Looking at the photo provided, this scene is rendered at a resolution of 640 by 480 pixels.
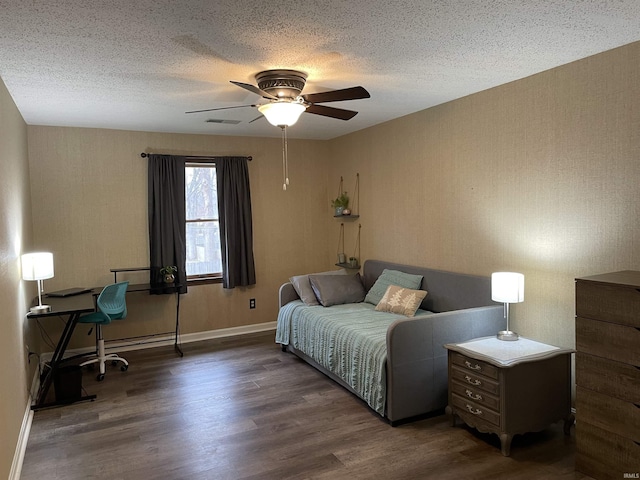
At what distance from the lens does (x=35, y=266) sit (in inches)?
147

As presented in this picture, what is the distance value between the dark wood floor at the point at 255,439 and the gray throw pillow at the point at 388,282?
1.09m

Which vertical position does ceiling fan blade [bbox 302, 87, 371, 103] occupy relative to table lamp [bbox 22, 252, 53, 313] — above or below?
above

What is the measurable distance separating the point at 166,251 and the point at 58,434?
2.44 metres

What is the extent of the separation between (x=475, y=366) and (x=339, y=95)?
200cm

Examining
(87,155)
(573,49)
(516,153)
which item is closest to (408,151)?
(516,153)

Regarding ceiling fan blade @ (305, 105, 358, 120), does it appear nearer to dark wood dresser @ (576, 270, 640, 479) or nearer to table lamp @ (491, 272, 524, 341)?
table lamp @ (491, 272, 524, 341)

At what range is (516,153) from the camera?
368 cm

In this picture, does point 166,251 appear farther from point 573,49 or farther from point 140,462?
point 573,49

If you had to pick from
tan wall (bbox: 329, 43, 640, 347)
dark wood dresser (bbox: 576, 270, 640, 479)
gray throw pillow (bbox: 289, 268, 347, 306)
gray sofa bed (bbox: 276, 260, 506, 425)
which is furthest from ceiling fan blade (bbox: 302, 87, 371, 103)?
gray throw pillow (bbox: 289, 268, 347, 306)

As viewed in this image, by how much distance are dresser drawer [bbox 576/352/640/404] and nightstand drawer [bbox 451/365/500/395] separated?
1.60ft

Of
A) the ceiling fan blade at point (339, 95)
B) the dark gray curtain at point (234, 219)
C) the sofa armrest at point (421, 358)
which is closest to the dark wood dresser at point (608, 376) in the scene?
the sofa armrest at point (421, 358)

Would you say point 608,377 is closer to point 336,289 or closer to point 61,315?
point 336,289

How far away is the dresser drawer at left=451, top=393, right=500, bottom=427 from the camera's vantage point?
3008 millimetres

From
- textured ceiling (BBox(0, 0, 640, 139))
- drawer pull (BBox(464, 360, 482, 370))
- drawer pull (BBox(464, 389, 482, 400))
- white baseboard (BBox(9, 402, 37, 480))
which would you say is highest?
textured ceiling (BBox(0, 0, 640, 139))
